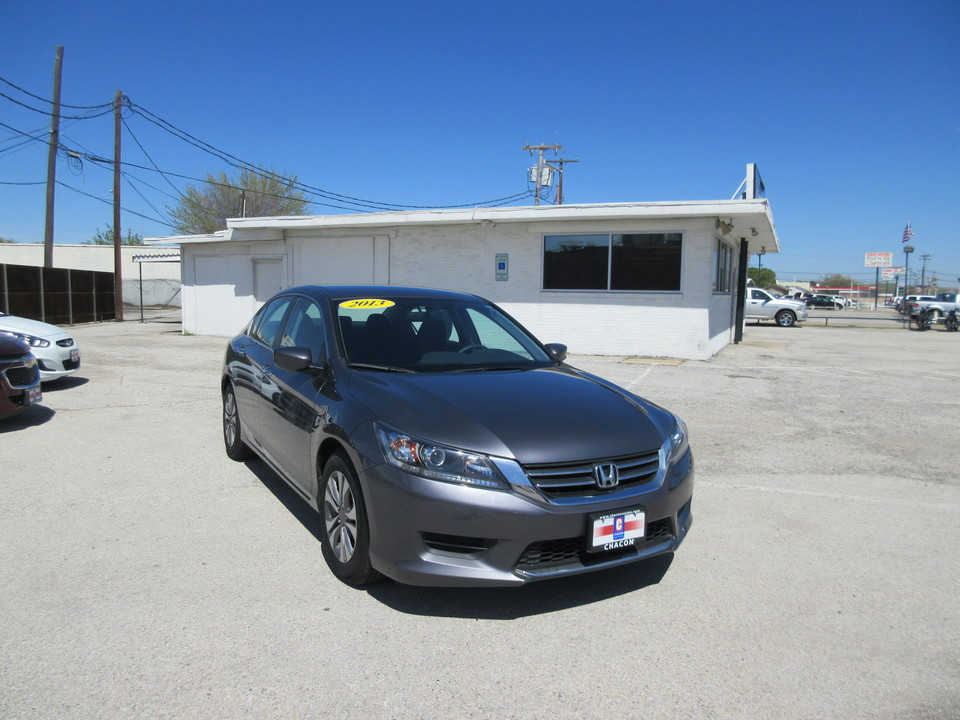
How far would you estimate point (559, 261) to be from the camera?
15.6 metres

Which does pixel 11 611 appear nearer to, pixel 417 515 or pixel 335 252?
pixel 417 515

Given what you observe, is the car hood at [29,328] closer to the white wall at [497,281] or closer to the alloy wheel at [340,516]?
the alloy wheel at [340,516]

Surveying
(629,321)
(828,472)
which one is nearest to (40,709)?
(828,472)

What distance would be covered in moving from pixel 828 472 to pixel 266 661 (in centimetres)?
492

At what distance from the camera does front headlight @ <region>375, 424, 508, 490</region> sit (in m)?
Answer: 2.94

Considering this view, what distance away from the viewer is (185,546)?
3949mm

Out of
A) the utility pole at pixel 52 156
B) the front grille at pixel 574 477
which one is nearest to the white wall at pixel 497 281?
the utility pole at pixel 52 156

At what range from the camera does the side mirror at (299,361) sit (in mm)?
3926

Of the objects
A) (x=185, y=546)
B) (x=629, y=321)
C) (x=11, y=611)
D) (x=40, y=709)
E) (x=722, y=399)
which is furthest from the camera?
(x=629, y=321)

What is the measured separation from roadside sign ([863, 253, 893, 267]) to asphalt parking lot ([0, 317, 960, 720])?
7559 centimetres

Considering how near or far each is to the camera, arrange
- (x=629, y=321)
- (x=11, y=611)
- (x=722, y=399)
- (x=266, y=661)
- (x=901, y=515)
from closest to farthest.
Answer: (x=266, y=661) < (x=11, y=611) < (x=901, y=515) < (x=722, y=399) < (x=629, y=321)

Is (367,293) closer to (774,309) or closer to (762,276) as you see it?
(774,309)

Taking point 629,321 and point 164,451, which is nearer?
point 164,451

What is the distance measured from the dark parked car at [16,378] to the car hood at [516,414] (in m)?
4.80
